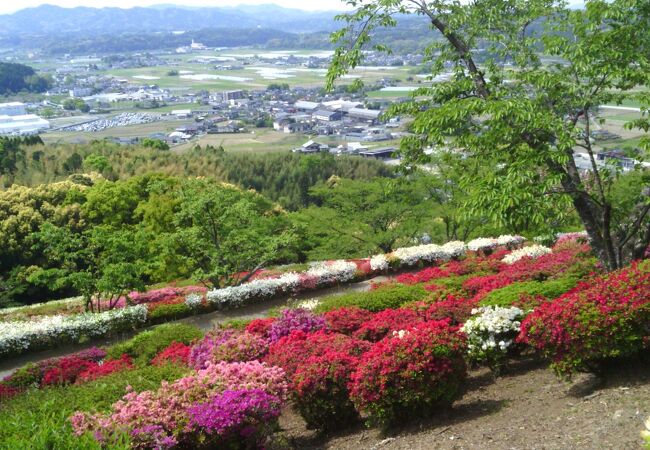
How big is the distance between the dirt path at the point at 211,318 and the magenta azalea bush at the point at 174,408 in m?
5.99

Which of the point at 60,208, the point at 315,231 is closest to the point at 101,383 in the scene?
the point at 315,231

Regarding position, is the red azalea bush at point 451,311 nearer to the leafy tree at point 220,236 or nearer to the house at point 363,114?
the leafy tree at point 220,236

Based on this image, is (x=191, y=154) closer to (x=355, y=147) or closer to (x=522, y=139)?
(x=355, y=147)

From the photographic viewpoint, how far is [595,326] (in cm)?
632

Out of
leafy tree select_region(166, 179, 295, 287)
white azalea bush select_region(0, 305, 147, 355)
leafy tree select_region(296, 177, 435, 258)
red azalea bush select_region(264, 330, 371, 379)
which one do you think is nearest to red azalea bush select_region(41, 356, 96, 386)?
white azalea bush select_region(0, 305, 147, 355)

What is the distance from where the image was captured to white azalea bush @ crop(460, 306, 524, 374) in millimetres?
7586

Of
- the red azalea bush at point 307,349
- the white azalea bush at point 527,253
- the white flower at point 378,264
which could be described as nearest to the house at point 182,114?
the white flower at point 378,264

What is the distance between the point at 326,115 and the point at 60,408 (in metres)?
102

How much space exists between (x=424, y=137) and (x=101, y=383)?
5.98 metres

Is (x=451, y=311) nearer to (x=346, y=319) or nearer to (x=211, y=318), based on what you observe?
(x=346, y=319)

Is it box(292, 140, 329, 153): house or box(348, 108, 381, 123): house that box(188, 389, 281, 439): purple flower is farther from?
box(348, 108, 381, 123): house

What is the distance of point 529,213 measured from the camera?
785 centimetres

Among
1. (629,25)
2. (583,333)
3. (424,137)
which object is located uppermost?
(629,25)

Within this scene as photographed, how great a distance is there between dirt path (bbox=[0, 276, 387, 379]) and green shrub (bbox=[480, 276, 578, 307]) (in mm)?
5166
